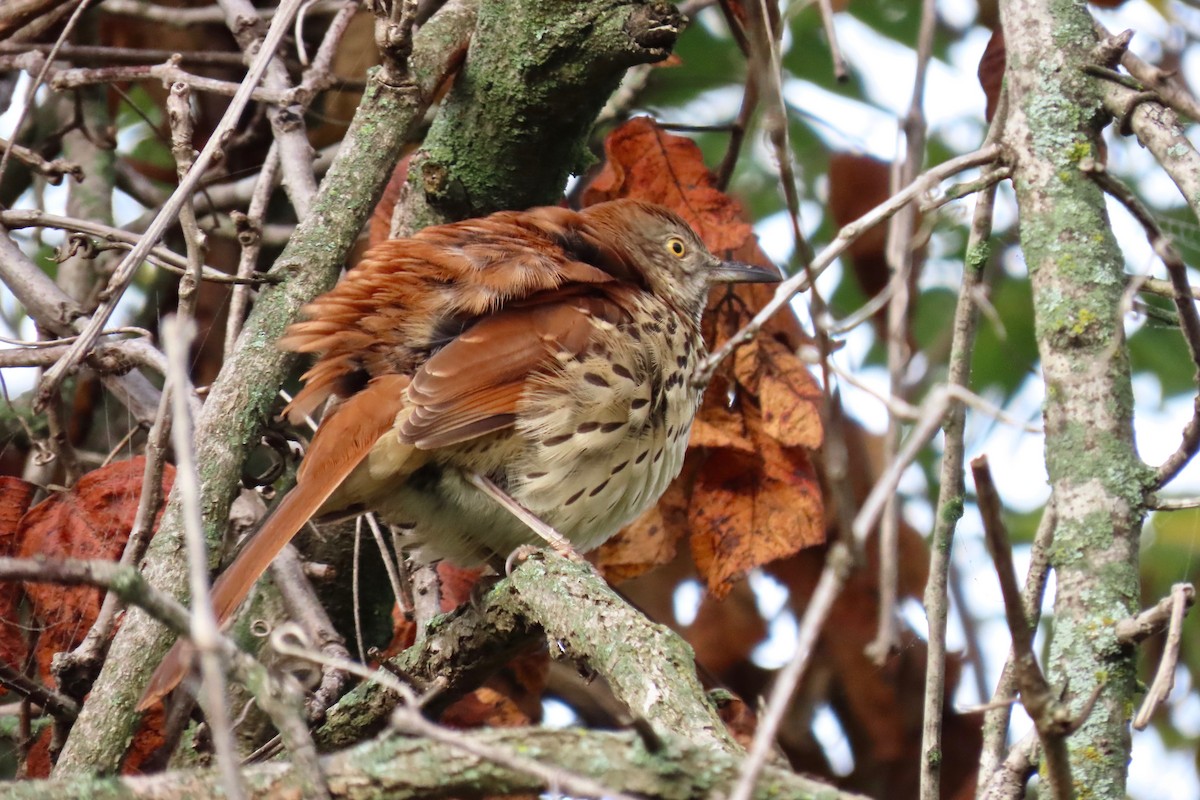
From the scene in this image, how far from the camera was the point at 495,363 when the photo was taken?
3.04 metres

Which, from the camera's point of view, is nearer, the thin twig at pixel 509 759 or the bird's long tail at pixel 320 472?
the thin twig at pixel 509 759

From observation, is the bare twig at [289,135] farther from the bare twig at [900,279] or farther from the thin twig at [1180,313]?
the thin twig at [1180,313]

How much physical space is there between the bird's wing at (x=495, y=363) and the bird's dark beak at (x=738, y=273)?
0.67 metres

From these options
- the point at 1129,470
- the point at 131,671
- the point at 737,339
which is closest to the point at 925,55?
the point at 737,339

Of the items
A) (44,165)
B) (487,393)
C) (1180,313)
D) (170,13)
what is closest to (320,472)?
(487,393)

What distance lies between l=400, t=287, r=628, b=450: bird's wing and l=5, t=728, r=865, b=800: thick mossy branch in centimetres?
124

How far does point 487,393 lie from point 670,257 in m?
1.11

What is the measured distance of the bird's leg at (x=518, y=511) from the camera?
9.88 ft

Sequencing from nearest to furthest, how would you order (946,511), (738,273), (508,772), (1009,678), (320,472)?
(508,772)
(1009,678)
(946,511)
(320,472)
(738,273)

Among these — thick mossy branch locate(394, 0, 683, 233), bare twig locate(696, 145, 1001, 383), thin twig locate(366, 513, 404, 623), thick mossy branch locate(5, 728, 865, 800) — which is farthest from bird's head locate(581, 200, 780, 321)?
thick mossy branch locate(5, 728, 865, 800)

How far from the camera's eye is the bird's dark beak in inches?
152

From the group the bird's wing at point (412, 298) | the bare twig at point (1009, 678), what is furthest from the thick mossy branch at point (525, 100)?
the bare twig at point (1009, 678)

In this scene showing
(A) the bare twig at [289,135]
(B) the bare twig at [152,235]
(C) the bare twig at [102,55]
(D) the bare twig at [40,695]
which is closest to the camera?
(D) the bare twig at [40,695]

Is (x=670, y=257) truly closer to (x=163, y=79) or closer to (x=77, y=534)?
(x=163, y=79)
